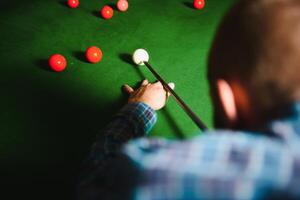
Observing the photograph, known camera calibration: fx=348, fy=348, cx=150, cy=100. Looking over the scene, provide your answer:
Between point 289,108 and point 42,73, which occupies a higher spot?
point 42,73

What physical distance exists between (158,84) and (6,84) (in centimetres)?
68

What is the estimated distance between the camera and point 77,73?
164cm

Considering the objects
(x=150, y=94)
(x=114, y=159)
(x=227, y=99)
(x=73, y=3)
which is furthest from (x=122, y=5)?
(x=227, y=99)

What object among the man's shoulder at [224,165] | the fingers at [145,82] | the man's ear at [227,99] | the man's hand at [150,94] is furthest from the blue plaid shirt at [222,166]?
the fingers at [145,82]

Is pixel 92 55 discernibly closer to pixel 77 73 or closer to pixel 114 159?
pixel 77 73

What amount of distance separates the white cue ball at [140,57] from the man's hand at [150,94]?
13cm

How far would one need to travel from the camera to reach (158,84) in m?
1.61

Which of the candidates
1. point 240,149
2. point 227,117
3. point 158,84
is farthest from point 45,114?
point 240,149

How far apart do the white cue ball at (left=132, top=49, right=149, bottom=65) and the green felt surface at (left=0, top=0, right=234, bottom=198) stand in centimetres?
4

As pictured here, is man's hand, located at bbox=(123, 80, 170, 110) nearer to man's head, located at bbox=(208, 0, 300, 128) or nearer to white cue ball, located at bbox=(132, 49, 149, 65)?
white cue ball, located at bbox=(132, 49, 149, 65)

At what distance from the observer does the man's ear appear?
76 cm

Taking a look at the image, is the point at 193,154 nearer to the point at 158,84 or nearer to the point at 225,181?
the point at 225,181

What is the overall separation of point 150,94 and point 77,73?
38 cm

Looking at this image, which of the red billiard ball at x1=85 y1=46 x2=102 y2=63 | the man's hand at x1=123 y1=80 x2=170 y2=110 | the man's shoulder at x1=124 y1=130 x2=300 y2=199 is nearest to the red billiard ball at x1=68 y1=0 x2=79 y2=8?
the red billiard ball at x1=85 y1=46 x2=102 y2=63
